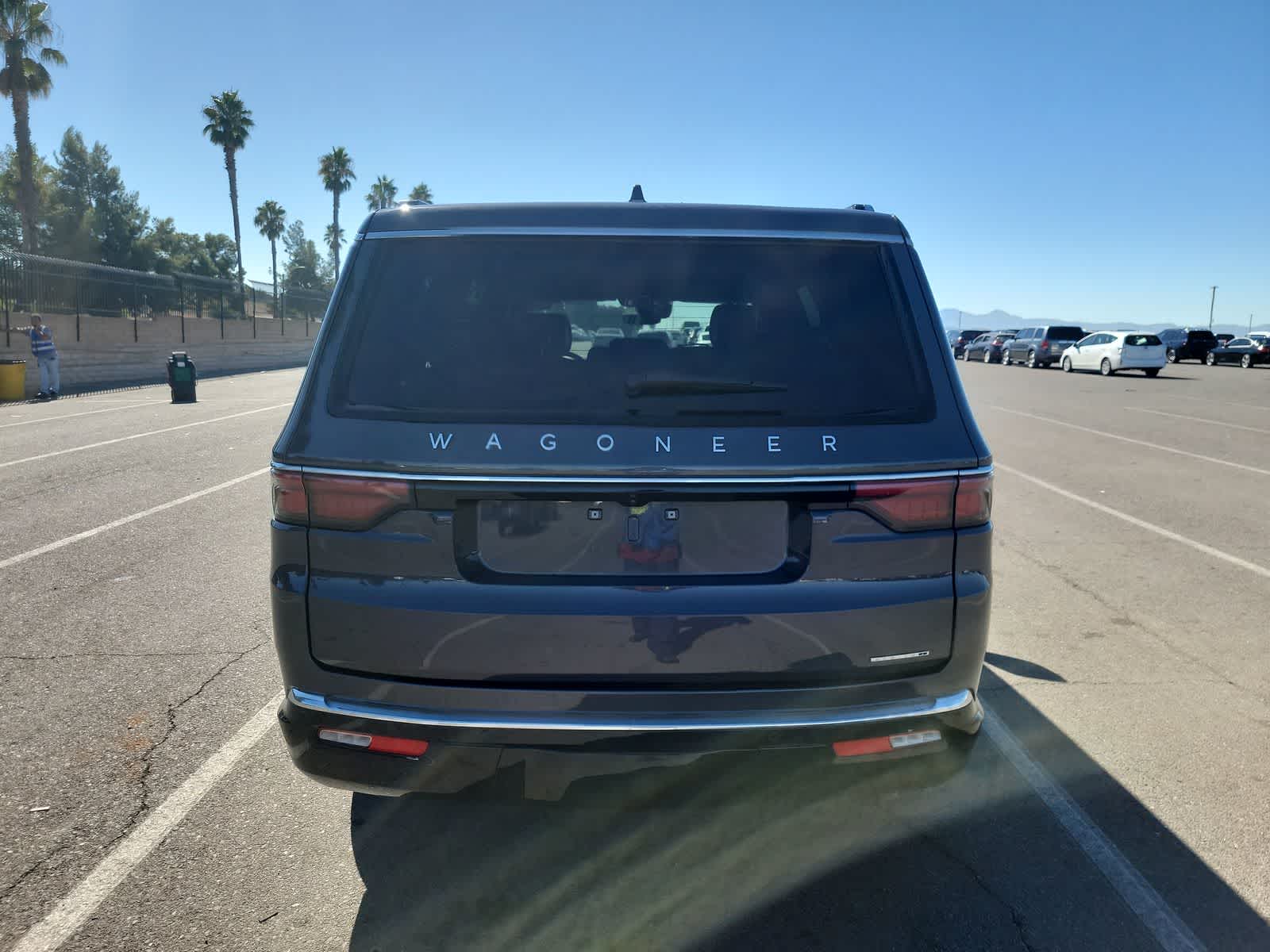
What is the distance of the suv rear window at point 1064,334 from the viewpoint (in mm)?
41031

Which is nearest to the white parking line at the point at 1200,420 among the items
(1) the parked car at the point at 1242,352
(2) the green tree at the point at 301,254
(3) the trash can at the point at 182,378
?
(3) the trash can at the point at 182,378

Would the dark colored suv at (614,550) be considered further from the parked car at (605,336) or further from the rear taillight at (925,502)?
the parked car at (605,336)

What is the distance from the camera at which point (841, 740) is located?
241 centimetres

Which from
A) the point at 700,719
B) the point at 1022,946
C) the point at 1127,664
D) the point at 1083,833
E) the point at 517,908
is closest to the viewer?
the point at 700,719

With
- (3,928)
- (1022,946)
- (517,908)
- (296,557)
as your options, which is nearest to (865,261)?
(296,557)

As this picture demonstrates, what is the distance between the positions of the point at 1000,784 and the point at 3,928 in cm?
320

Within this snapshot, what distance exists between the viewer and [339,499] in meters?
2.43

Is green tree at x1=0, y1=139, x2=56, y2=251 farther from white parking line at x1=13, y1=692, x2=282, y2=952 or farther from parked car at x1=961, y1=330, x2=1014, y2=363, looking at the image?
white parking line at x1=13, y1=692, x2=282, y2=952

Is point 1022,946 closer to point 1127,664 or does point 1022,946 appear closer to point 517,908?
point 517,908

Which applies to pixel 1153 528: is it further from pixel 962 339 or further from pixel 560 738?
pixel 962 339

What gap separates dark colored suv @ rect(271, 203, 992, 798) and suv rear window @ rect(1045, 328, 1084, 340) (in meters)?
42.5

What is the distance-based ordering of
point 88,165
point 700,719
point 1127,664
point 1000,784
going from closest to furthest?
point 700,719 < point 1000,784 < point 1127,664 < point 88,165

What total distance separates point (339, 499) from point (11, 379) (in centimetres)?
2188

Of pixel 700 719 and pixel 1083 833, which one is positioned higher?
pixel 700 719
